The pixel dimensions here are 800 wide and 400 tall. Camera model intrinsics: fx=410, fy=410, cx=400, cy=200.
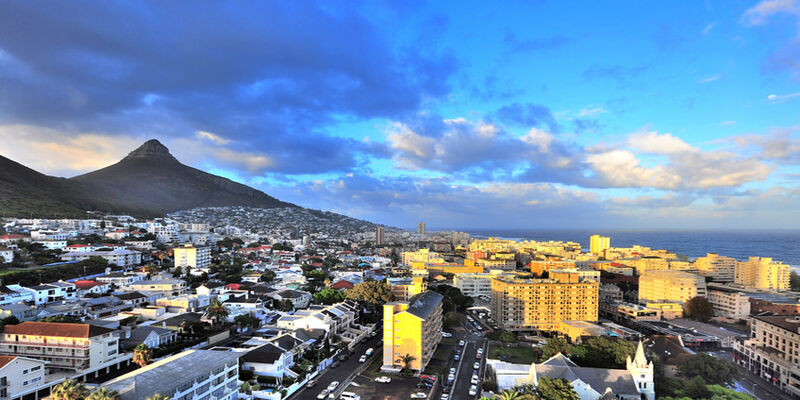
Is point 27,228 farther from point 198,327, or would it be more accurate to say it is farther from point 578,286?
point 578,286

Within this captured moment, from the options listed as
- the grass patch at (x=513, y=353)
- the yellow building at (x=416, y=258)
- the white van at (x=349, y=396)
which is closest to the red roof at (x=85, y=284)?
the white van at (x=349, y=396)

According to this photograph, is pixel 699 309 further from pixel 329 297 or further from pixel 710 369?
pixel 329 297

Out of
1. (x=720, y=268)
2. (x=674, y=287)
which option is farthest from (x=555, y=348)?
(x=720, y=268)

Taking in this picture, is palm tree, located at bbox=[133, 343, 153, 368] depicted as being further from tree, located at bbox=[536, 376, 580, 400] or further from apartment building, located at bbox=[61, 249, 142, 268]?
apartment building, located at bbox=[61, 249, 142, 268]

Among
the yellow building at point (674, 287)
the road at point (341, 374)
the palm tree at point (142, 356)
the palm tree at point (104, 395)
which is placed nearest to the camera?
the palm tree at point (104, 395)

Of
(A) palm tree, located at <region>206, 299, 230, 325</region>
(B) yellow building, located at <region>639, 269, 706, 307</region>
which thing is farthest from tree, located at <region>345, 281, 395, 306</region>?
(B) yellow building, located at <region>639, 269, 706, 307</region>

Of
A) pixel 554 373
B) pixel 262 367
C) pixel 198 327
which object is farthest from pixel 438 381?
pixel 198 327

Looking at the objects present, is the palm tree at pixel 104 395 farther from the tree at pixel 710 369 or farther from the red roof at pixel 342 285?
the red roof at pixel 342 285
